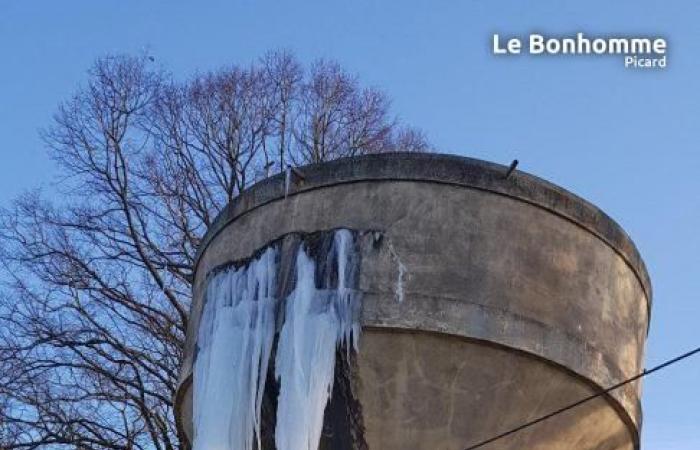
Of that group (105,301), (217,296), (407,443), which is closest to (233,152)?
(105,301)

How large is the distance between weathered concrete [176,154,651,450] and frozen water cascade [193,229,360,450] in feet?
0.63

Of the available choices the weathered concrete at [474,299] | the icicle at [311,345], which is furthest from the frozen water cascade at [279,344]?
the weathered concrete at [474,299]

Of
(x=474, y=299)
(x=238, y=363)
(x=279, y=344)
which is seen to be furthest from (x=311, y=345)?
(x=474, y=299)

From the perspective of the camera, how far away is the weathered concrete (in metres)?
8.92

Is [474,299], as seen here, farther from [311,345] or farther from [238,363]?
[238,363]

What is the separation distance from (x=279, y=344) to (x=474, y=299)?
Result: 59.5 inches

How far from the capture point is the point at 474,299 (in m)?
8.96

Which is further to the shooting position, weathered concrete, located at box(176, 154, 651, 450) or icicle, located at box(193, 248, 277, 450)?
icicle, located at box(193, 248, 277, 450)

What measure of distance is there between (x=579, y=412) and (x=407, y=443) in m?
1.38

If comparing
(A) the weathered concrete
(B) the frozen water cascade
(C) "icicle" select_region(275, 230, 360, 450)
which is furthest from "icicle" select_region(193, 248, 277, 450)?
(A) the weathered concrete

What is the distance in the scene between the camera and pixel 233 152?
1914 centimetres

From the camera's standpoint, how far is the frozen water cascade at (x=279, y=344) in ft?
29.6

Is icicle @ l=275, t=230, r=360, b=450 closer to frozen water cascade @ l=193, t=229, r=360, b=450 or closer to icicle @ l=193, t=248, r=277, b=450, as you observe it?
frozen water cascade @ l=193, t=229, r=360, b=450

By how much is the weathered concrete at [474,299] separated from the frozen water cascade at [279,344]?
0.19 m
